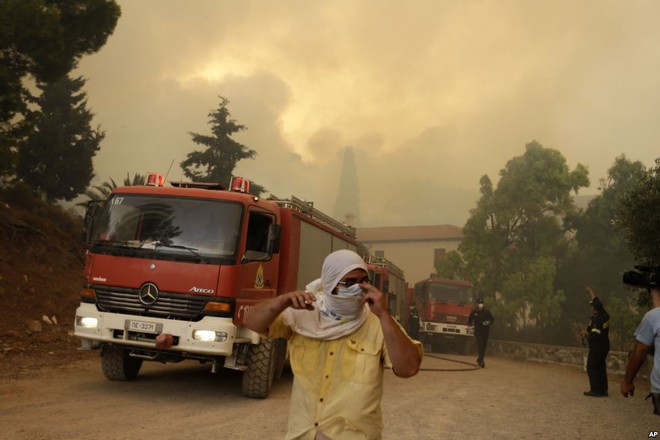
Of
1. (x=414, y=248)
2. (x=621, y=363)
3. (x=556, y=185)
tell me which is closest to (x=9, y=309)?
(x=621, y=363)

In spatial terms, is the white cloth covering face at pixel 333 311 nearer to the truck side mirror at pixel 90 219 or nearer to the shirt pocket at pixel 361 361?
the shirt pocket at pixel 361 361

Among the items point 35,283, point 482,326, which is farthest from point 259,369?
point 482,326

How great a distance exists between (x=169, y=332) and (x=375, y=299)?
17.6 ft

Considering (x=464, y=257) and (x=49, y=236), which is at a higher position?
(x=464, y=257)

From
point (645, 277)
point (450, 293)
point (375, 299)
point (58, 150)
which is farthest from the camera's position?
point (58, 150)

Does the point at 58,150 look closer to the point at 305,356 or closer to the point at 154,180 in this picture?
the point at 154,180

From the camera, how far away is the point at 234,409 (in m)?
7.37

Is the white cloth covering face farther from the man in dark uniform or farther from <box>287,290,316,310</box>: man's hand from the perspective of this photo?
the man in dark uniform

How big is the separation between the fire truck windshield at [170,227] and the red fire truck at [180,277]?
13 mm

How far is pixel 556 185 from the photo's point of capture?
29.0 m

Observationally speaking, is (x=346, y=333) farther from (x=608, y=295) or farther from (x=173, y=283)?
(x=608, y=295)

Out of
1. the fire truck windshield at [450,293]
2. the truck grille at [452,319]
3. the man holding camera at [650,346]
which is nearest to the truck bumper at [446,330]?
the truck grille at [452,319]

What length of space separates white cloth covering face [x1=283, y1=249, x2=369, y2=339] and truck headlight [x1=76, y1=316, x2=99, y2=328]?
5.56 meters

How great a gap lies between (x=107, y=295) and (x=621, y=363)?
12.6 m
